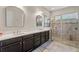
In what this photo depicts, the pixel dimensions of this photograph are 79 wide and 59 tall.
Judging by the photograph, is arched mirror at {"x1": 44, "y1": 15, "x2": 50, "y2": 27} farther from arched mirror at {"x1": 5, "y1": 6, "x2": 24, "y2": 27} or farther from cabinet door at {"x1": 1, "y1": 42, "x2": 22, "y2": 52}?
cabinet door at {"x1": 1, "y1": 42, "x2": 22, "y2": 52}

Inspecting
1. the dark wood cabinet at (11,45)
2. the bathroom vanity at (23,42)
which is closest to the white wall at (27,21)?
the bathroom vanity at (23,42)

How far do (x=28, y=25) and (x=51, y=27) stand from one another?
0.63 metres

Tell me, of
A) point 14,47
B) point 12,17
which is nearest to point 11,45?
point 14,47

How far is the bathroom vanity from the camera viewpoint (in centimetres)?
173

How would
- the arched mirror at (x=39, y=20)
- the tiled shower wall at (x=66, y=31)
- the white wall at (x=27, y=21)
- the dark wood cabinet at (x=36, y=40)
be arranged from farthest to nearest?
the dark wood cabinet at (x=36, y=40), the arched mirror at (x=39, y=20), the white wall at (x=27, y=21), the tiled shower wall at (x=66, y=31)

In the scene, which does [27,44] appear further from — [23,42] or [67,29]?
[67,29]

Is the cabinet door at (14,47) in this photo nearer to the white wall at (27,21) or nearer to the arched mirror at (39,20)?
the white wall at (27,21)

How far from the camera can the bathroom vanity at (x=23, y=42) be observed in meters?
1.73

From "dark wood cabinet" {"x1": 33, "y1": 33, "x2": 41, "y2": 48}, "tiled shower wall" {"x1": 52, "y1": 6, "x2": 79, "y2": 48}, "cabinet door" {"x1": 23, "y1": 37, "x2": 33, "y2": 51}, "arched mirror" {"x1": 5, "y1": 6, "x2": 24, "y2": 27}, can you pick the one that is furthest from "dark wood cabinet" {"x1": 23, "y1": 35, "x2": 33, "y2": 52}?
"tiled shower wall" {"x1": 52, "y1": 6, "x2": 79, "y2": 48}

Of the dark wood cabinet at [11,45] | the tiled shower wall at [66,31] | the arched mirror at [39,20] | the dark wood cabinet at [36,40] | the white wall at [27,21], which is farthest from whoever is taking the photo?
the dark wood cabinet at [36,40]

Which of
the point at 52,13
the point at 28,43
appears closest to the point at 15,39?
the point at 28,43

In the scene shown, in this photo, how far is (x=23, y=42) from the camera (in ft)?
7.18
